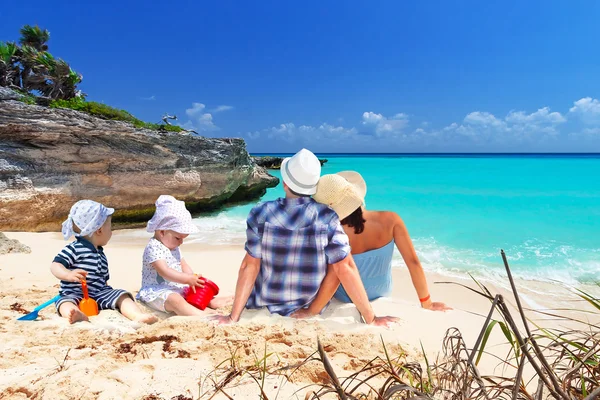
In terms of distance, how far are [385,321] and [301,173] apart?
135cm

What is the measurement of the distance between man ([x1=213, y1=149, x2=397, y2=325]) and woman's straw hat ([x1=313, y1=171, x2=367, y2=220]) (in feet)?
0.51

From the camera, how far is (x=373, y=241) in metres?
3.86

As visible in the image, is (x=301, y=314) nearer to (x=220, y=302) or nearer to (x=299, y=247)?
(x=299, y=247)

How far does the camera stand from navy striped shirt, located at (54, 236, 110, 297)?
354 centimetres

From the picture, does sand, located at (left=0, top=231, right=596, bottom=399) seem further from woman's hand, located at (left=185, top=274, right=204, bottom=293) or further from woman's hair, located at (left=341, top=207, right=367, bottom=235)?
woman's hair, located at (left=341, top=207, right=367, bottom=235)

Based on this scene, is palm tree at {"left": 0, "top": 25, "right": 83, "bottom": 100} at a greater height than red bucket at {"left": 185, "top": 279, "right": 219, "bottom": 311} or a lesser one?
greater

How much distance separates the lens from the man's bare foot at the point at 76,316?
329 centimetres

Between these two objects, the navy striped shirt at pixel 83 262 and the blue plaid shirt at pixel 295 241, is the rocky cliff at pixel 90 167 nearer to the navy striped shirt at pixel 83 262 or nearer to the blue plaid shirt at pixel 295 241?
the navy striped shirt at pixel 83 262

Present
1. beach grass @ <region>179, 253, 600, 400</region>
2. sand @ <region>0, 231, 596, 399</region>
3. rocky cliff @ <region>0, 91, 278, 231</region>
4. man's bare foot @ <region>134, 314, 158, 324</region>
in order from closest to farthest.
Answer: beach grass @ <region>179, 253, 600, 400</region> → sand @ <region>0, 231, 596, 399</region> → man's bare foot @ <region>134, 314, 158, 324</region> → rocky cliff @ <region>0, 91, 278, 231</region>

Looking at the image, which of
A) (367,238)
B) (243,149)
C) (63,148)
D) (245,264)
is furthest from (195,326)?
(243,149)

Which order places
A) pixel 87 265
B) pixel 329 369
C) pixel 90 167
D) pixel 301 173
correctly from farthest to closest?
1. pixel 90 167
2. pixel 87 265
3. pixel 301 173
4. pixel 329 369

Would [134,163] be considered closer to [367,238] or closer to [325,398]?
[367,238]

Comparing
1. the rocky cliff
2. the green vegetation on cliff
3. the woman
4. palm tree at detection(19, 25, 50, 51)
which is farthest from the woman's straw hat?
palm tree at detection(19, 25, 50, 51)


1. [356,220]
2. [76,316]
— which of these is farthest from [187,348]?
[356,220]
